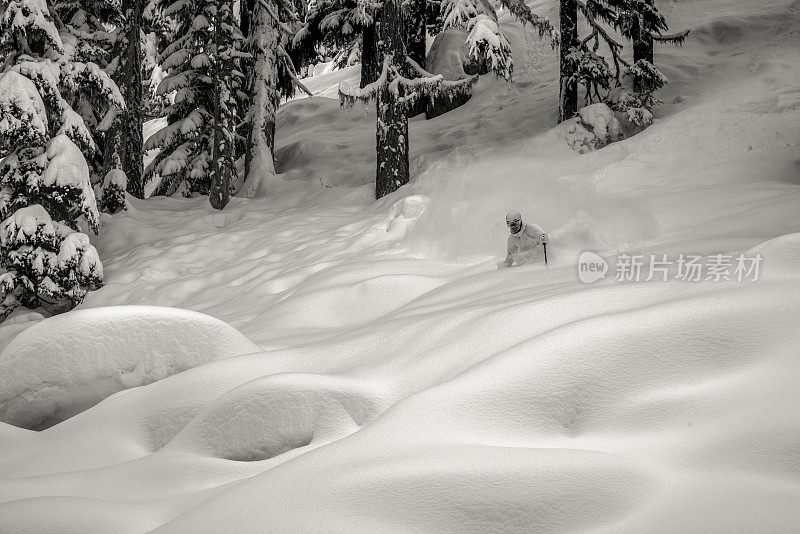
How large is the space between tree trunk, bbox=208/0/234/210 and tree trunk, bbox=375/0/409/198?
13.2ft

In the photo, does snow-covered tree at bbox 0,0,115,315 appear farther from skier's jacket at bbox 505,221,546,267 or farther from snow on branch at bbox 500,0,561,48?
snow on branch at bbox 500,0,561,48

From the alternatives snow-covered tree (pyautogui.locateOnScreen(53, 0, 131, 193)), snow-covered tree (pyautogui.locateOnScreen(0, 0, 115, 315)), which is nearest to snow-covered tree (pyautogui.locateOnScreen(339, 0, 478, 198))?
snow-covered tree (pyautogui.locateOnScreen(0, 0, 115, 315))

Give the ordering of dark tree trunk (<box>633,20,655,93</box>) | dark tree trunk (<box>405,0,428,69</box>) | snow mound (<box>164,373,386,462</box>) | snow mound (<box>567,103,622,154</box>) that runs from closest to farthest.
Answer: snow mound (<box>164,373,386,462</box>) → snow mound (<box>567,103,622,154</box>) → dark tree trunk (<box>633,20,655,93</box>) → dark tree trunk (<box>405,0,428,69</box>)

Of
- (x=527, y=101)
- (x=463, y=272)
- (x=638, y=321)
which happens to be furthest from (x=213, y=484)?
(x=527, y=101)

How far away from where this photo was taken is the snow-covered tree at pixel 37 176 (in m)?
9.74

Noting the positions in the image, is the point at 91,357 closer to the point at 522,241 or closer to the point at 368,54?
the point at 522,241

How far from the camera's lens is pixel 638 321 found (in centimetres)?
309

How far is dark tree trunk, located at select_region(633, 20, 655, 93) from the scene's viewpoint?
12219 mm

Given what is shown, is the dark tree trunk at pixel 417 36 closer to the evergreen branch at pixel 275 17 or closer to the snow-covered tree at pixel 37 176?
the evergreen branch at pixel 275 17

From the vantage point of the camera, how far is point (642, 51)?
12.9m

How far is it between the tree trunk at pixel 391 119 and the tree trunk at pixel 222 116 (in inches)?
158

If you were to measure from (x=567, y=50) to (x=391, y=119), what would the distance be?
3919mm
